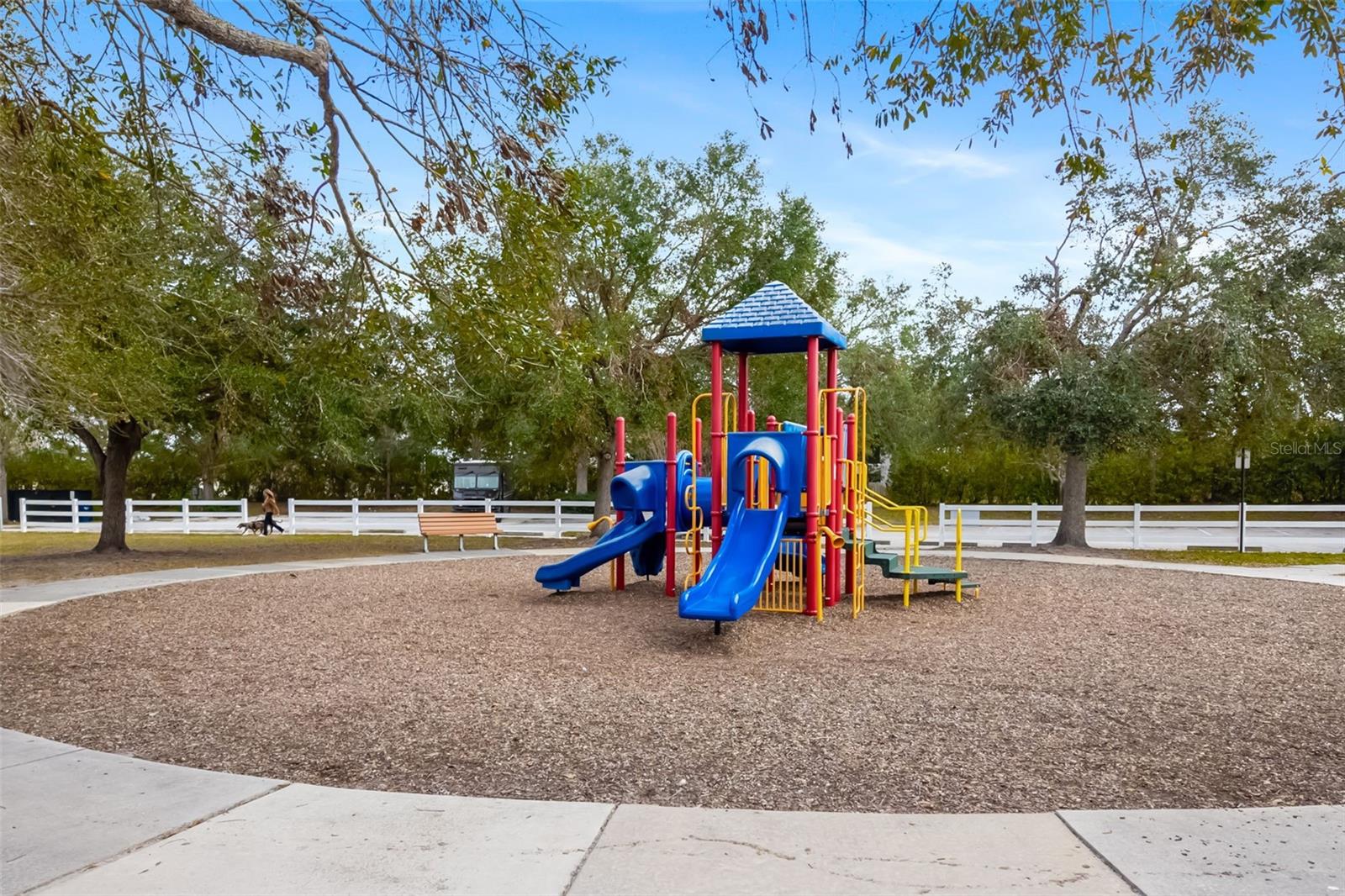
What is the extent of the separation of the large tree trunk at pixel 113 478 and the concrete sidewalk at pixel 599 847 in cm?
1597

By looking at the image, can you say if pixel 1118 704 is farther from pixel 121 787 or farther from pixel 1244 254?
pixel 1244 254

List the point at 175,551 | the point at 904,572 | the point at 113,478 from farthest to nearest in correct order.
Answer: the point at 175,551 < the point at 113,478 < the point at 904,572

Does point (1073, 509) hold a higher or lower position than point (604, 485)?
lower

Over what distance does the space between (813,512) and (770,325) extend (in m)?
2.12

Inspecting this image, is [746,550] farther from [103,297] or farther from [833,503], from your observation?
[103,297]

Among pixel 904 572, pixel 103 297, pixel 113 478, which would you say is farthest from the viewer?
pixel 113 478

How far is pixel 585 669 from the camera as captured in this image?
7.42 metres

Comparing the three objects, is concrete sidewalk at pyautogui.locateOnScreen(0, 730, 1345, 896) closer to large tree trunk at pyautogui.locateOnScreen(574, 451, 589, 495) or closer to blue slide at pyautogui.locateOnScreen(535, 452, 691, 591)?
blue slide at pyautogui.locateOnScreen(535, 452, 691, 591)

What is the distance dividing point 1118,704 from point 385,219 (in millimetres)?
6009

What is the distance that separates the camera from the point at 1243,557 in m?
18.2

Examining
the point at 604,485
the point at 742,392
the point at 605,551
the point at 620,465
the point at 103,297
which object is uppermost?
the point at 103,297

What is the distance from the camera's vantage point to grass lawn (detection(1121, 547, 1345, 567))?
17.2 metres

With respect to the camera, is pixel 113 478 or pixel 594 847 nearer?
pixel 594 847

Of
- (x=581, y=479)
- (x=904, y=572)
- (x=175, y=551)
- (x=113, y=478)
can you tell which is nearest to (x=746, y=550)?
(x=904, y=572)
